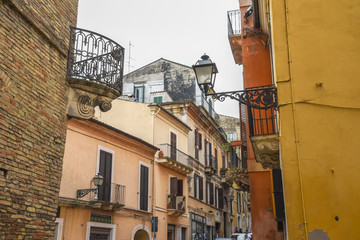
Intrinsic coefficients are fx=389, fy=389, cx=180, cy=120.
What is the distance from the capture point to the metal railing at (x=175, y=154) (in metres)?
24.0

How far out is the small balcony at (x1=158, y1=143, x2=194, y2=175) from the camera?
2317 cm

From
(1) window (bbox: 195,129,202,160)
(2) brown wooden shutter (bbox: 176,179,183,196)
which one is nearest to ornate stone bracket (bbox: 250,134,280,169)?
(2) brown wooden shutter (bbox: 176,179,183,196)

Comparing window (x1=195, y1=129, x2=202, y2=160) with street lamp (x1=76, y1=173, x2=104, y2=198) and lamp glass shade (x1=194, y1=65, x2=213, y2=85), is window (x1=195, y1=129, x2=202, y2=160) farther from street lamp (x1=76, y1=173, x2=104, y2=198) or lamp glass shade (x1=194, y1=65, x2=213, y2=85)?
lamp glass shade (x1=194, y1=65, x2=213, y2=85)

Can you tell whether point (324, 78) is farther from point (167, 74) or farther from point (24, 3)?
point (167, 74)

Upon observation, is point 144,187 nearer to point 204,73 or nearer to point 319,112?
point 204,73

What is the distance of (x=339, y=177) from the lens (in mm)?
5992

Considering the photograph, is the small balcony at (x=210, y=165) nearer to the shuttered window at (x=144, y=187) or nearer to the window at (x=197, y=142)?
the window at (x=197, y=142)

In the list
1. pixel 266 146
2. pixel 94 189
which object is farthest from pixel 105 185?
pixel 266 146

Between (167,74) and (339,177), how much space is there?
1118 inches

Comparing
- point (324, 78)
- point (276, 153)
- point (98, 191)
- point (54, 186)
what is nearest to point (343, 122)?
point (324, 78)

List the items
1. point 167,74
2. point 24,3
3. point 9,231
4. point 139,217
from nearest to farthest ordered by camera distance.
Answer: point 9,231, point 24,3, point 139,217, point 167,74

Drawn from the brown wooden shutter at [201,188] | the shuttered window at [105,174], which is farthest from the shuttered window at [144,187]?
the brown wooden shutter at [201,188]

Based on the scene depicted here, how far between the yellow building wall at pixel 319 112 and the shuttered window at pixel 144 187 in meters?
15.3

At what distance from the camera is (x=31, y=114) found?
23.9 feet
